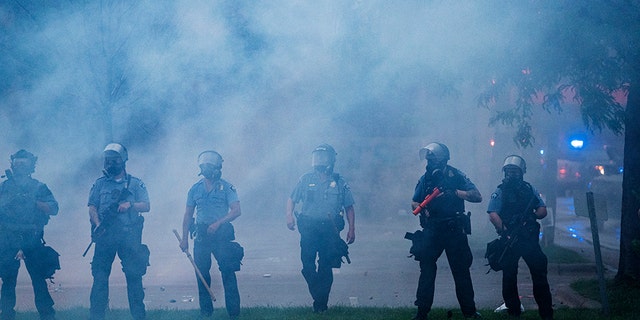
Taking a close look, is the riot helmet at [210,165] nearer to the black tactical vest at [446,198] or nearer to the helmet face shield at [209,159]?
the helmet face shield at [209,159]

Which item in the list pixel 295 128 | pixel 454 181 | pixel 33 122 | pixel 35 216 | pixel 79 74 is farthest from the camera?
pixel 295 128

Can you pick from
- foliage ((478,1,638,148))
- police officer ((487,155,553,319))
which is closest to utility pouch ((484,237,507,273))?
police officer ((487,155,553,319))

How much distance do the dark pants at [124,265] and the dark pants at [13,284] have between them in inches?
22.5

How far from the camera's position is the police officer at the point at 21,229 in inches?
249

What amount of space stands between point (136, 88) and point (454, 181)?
4581mm

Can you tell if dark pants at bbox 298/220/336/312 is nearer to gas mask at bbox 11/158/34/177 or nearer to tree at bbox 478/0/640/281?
gas mask at bbox 11/158/34/177

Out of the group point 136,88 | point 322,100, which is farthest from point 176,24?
point 322,100

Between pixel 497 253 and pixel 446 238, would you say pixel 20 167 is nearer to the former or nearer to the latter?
pixel 446 238

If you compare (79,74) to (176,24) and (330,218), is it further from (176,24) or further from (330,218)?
(330,218)

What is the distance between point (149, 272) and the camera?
10805mm

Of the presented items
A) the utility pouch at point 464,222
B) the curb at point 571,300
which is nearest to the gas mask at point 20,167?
the utility pouch at point 464,222

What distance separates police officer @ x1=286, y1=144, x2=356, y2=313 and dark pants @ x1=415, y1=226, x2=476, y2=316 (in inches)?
32.3

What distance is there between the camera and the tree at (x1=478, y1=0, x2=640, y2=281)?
6816 mm

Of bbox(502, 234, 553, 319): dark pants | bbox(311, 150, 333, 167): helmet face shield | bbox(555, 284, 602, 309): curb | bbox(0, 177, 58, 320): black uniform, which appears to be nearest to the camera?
bbox(502, 234, 553, 319): dark pants
